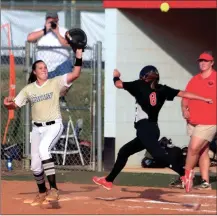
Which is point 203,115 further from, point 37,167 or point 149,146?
point 37,167

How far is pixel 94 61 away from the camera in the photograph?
1461 centimetres

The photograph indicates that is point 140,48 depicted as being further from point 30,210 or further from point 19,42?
point 19,42

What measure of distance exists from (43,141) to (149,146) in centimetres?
129

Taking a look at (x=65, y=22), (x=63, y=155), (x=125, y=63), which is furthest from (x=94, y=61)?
(x=65, y=22)

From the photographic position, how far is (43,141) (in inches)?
439

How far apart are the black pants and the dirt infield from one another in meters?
0.43

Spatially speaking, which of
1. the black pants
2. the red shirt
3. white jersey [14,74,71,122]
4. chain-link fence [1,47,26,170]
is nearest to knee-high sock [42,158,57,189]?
white jersey [14,74,71,122]

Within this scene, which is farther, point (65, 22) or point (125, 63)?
point (65, 22)

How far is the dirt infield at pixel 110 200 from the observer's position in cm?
1082

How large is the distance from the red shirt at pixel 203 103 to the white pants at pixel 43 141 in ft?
7.40

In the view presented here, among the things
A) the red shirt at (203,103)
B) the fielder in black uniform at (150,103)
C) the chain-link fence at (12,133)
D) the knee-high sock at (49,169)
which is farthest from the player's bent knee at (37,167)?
the chain-link fence at (12,133)

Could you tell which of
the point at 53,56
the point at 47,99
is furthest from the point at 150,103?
the point at 53,56

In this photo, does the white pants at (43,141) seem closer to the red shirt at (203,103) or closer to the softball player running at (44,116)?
the softball player running at (44,116)

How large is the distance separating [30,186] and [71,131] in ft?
8.12
